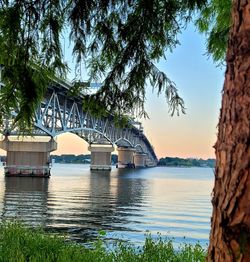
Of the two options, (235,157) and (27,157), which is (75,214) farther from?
(27,157)

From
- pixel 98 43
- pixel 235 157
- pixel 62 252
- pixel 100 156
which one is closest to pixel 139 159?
pixel 100 156

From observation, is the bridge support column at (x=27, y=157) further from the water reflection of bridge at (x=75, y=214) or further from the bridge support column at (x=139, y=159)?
the bridge support column at (x=139, y=159)

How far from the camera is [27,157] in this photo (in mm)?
76062

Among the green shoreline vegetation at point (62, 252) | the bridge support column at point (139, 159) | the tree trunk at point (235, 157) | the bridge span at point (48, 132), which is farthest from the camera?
the bridge support column at point (139, 159)

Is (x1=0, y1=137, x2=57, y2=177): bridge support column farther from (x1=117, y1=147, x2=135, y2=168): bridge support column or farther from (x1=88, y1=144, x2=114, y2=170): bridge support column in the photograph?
(x1=117, y1=147, x2=135, y2=168): bridge support column

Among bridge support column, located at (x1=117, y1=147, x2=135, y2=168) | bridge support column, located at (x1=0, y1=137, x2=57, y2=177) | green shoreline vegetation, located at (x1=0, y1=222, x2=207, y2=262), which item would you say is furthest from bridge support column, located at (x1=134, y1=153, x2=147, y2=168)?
green shoreline vegetation, located at (x1=0, y1=222, x2=207, y2=262)

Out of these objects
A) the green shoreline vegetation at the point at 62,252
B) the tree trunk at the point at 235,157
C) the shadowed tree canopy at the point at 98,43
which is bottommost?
the green shoreline vegetation at the point at 62,252

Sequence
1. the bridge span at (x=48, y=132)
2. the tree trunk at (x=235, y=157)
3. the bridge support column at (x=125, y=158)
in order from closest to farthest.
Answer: the tree trunk at (x=235, y=157) < the bridge span at (x=48, y=132) < the bridge support column at (x=125, y=158)

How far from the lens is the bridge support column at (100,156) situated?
115000 mm

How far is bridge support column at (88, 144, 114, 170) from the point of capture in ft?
377

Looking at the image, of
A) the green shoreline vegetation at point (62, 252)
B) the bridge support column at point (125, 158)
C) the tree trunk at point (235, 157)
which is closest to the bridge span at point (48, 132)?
the green shoreline vegetation at point (62, 252)

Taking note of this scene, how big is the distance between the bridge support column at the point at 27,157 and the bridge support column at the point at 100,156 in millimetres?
37174

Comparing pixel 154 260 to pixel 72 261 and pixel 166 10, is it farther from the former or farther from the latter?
pixel 166 10

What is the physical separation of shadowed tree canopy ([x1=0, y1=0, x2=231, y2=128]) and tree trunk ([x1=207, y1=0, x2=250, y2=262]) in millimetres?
3038
